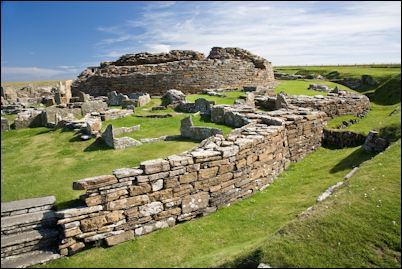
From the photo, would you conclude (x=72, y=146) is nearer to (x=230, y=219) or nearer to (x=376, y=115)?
(x=230, y=219)

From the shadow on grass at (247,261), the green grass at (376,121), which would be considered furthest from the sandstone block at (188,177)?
the green grass at (376,121)

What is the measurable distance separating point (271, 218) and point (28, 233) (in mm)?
5679

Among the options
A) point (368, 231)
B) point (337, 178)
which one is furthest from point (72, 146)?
point (368, 231)

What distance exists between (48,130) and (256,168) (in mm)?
11383

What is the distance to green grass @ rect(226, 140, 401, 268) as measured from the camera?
6.21 m

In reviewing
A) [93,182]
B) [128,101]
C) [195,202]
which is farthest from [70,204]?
[128,101]

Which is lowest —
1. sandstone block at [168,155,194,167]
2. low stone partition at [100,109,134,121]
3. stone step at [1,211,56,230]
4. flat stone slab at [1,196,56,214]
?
stone step at [1,211,56,230]

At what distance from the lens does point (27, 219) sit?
769 cm

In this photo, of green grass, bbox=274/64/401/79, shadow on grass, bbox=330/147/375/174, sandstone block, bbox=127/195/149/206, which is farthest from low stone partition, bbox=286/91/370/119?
green grass, bbox=274/64/401/79

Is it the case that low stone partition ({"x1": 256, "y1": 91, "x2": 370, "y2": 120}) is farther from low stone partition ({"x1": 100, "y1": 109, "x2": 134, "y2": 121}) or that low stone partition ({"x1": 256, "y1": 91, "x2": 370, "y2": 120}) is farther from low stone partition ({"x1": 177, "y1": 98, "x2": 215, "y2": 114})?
low stone partition ({"x1": 100, "y1": 109, "x2": 134, "y2": 121})

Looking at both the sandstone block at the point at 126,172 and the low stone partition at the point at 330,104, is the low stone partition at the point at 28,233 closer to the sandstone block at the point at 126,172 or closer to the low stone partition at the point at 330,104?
the sandstone block at the point at 126,172

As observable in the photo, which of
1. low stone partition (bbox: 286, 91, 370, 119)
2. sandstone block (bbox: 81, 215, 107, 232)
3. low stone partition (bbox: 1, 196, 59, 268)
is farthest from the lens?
low stone partition (bbox: 286, 91, 370, 119)

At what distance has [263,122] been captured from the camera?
581 inches

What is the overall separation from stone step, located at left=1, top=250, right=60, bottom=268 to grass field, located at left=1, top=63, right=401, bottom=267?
190 mm
